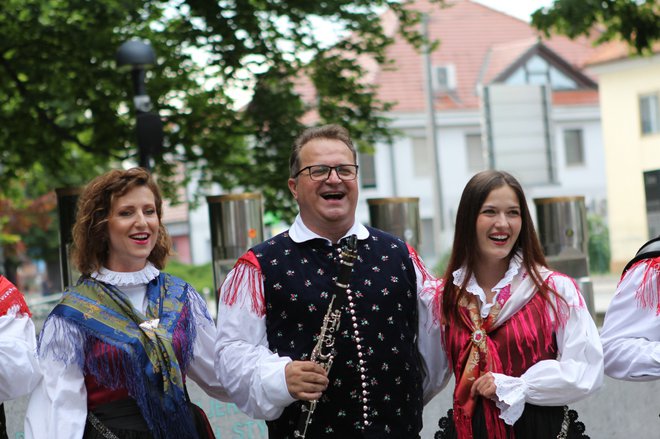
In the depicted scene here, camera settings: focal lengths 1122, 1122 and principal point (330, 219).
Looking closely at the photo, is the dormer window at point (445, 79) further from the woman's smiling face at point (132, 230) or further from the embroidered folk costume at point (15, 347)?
the embroidered folk costume at point (15, 347)

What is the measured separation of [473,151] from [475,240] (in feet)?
115

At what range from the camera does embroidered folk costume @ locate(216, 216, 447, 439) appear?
161 inches

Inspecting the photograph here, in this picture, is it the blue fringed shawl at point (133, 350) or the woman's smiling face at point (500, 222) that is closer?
the blue fringed shawl at point (133, 350)

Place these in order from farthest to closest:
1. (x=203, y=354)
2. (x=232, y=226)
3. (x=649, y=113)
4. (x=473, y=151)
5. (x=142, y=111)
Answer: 1. (x=473, y=151)
2. (x=649, y=113)
3. (x=142, y=111)
4. (x=232, y=226)
5. (x=203, y=354)

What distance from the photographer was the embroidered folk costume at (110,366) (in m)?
4.00

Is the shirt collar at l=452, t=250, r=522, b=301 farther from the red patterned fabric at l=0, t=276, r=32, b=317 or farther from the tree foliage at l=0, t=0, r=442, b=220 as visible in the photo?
the tree foliage at l=0, t=0, r=442, b=220

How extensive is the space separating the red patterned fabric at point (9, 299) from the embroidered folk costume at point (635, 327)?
2.21m

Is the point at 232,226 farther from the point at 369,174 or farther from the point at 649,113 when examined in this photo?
the point at 369,174

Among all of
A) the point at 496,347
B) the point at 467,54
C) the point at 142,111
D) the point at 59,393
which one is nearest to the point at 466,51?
the point at 467,54

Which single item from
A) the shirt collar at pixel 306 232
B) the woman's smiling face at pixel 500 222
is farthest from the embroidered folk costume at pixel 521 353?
the shirt collar at pixel 306 232

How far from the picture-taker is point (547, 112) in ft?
42.1

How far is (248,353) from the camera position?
4.06 m

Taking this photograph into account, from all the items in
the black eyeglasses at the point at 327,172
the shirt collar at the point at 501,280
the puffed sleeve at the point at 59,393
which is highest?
the black eyeglasses at the point at 327,172

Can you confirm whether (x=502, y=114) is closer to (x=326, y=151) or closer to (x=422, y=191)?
(x=326, y=151)
